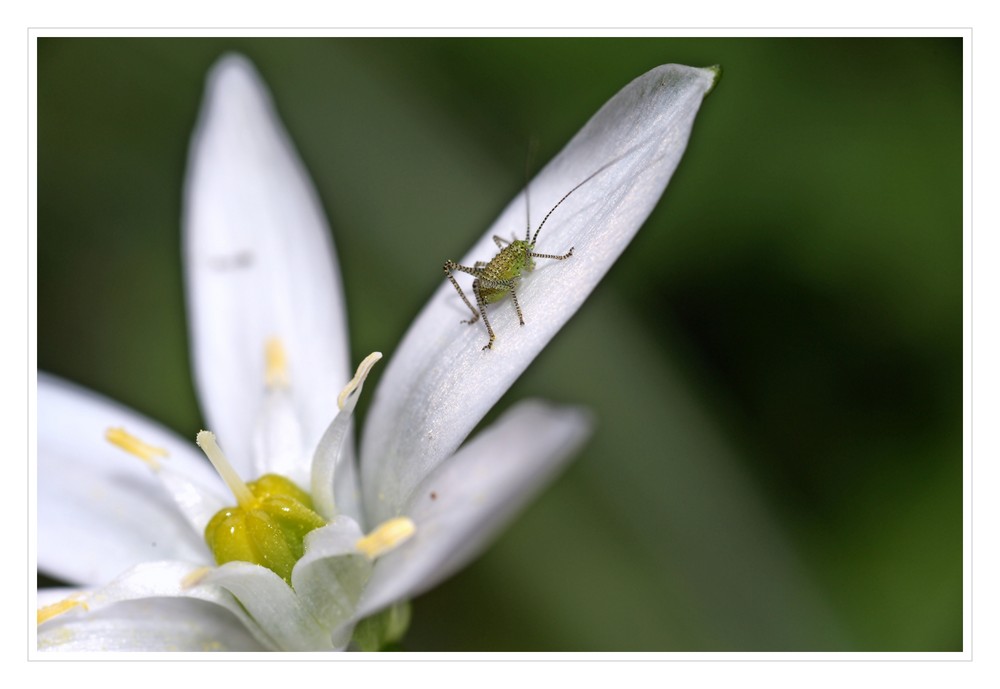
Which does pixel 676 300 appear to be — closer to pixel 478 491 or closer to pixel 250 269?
pixel 250 269

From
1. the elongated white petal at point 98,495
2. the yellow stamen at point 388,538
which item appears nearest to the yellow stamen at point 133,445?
the elongated white petal at point 98,495

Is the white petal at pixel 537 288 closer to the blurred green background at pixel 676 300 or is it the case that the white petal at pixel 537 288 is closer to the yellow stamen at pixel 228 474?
the yellow stamen at pixel 228 474

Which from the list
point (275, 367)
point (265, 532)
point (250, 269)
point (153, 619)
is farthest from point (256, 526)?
point (250, 269)

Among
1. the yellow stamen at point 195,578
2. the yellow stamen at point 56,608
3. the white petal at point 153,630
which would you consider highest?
the yellow stamen at point 195,578
